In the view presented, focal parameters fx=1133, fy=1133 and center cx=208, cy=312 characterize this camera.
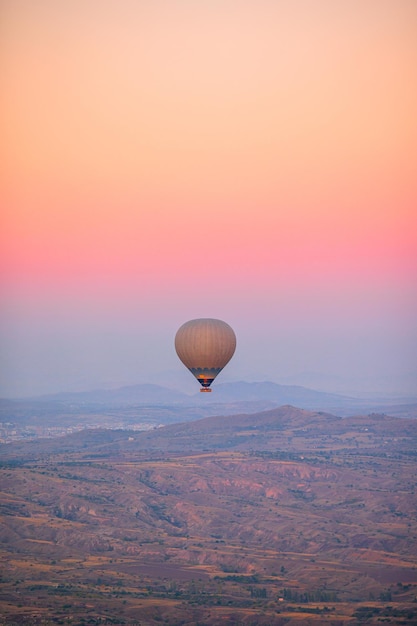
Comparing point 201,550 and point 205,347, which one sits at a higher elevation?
point 205,347

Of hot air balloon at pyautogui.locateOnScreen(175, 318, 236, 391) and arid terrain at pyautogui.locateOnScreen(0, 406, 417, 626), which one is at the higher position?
hot air balloon at pyautogui.locateOnScreen(175, 318, 236, 391)

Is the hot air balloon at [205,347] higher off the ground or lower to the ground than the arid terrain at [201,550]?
higher

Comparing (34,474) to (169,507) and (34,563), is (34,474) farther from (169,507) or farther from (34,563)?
(34,563)

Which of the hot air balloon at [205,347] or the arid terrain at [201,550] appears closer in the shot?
the hot air balloon at [205,347]

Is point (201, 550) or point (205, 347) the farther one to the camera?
point (201, 550)

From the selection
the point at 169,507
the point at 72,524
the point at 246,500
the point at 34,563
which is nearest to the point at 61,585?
the point at 34,563
